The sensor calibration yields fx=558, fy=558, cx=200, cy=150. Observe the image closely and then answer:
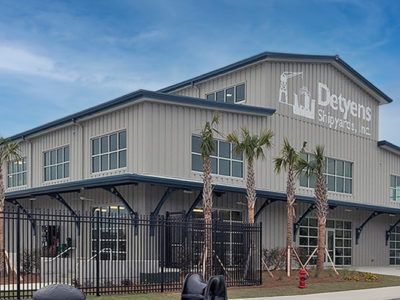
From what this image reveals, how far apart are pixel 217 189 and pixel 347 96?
48.1ft

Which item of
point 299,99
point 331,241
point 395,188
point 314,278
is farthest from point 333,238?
point 314,278

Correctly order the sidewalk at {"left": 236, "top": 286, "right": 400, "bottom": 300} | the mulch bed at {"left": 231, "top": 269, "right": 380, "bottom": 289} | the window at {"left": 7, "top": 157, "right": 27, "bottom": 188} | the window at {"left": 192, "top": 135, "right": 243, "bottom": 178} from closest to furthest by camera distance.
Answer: the sidewalk at {"left": 236, "top": 286, "right": 400, "bottom": 300} → the mulch bed at {"left": 231, "top": 269, "right": 380, "bottom": 289} → the window at {"left": 192, "top": 135, "right": 243, "bottom": 178} → the window at {"left": 7, "top": 157, "right": 27, "bottom": 188}

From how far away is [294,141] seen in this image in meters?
30.2

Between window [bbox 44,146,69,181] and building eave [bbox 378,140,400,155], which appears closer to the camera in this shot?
window [bbox 44,146,69,181]

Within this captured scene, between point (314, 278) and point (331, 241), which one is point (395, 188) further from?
point (314, 278)

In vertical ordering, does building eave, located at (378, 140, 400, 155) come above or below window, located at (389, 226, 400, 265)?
above

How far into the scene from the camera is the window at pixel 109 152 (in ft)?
81.0

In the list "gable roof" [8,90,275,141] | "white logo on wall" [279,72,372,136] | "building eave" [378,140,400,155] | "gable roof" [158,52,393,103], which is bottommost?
"building eave" [378,140,400,155]

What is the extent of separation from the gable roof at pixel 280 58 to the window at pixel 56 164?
8704 millimetres

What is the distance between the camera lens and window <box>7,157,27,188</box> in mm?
32659

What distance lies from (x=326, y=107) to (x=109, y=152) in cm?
1408

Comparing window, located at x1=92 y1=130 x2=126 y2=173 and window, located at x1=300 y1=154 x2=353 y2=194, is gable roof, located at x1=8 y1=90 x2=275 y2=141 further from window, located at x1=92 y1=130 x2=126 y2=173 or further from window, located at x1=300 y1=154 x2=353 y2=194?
window, located at x1=300 y1=154 x2=353 y2=194

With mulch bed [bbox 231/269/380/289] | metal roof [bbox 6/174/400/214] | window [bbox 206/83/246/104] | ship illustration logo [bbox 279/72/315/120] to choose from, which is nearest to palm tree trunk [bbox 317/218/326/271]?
mulch bed [bbox 231/269/380/289]

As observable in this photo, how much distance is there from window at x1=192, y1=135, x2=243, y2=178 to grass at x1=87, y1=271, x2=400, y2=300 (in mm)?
6944
